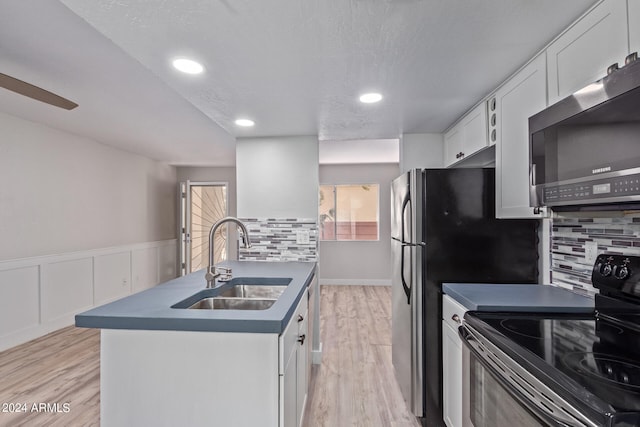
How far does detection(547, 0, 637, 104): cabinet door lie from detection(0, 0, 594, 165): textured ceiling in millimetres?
65

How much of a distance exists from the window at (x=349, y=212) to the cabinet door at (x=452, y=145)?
3071 mm

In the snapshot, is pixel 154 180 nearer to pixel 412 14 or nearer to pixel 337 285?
pixel 337 285


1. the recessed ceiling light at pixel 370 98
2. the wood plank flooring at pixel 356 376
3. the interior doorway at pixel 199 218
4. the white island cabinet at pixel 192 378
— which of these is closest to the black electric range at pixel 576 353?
the white island cabinet at pixel 192 378

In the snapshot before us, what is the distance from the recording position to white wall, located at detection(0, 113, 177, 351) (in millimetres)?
3141

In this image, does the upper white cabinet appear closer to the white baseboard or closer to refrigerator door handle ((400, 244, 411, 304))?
refrigerator door handle ((400, 244, 411, 304))

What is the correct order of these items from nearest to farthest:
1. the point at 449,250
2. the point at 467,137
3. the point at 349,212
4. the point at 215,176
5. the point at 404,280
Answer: the point at 449,250
the point at 404,280
the point at 467,137
the point at 349,212
the point at 215,176

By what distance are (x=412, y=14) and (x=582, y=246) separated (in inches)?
55.4

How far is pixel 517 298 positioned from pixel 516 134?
33.9 inches

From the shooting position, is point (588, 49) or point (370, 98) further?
point (370, 98)

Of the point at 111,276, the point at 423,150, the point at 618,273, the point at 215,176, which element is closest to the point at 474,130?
the point at 423,150

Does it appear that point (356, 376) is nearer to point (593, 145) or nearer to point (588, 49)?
point (593, 145)

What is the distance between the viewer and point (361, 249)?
19.5 ft

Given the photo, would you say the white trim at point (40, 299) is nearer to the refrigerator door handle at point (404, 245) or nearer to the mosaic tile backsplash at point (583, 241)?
the refrigerator door handle at point (404, 245)

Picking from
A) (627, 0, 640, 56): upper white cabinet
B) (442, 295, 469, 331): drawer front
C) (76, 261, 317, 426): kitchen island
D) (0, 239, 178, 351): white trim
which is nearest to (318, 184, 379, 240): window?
(0, 239, 178, 351): white trim
